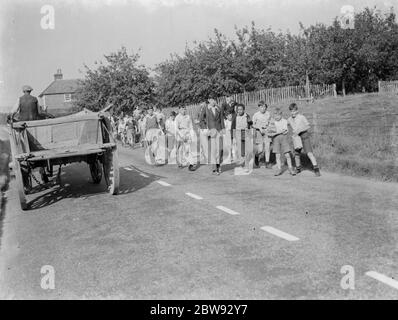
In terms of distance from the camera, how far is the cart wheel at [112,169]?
9828 mm

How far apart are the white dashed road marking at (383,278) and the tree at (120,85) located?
36585 mm

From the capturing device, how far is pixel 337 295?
13.8 ft

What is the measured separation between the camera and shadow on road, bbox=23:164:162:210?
1056 centimetres

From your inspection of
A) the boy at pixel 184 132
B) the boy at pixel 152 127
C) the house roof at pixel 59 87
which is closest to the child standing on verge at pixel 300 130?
the boy at pixel 184 132

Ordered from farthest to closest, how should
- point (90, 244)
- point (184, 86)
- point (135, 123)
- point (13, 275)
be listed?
1. point (184, 86)
2. point (135, 123)
3. point (90, 244)
4. point (13, 275)

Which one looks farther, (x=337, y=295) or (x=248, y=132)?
(x=248, y=132)

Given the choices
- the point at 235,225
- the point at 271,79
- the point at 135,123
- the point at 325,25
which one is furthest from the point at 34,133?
the point at 325,25

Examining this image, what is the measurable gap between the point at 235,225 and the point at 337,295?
289cm

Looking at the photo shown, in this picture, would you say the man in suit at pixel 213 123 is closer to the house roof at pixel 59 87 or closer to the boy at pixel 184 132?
the boy at pixel 184 132

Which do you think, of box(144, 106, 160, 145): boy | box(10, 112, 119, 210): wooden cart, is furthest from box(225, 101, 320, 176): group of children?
box(10, 112, 119, 210): wooden cart

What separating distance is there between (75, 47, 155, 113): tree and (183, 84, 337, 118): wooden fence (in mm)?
7001

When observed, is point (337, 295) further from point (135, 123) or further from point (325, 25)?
point (325, 25)

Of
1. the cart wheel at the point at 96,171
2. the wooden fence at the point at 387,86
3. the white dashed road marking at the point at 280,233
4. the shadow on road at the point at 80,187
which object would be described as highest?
the wooden fence at the point at 387,86

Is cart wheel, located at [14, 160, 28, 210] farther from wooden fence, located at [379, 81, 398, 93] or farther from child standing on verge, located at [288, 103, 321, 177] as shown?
wooden fence, located at [379, 81, 398, 93]
